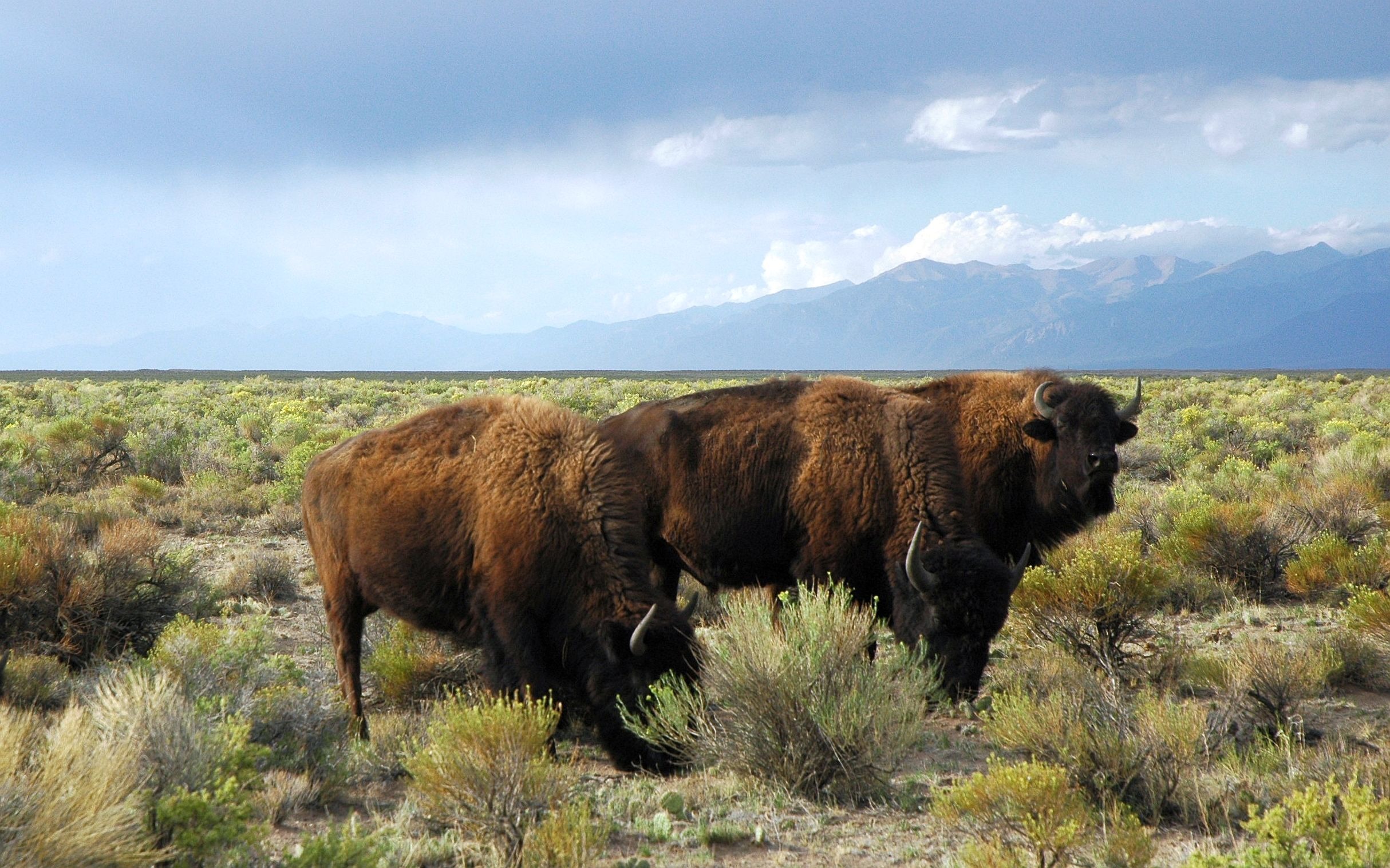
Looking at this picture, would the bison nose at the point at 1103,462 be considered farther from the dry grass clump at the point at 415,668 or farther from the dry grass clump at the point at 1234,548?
the dry grass clump at the point at 415,668

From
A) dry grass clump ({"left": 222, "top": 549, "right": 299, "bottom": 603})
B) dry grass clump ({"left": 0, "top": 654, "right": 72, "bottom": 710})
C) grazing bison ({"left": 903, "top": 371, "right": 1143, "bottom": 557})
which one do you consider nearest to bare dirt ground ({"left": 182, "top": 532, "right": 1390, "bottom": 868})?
dry grass clump ({"left": 0, "top": 654, "right": 72, "bottom": 710})

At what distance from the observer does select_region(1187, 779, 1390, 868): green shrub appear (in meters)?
3.23

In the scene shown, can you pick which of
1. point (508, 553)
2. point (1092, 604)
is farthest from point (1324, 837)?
point (508, 553)

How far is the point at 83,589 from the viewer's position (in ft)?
22.5

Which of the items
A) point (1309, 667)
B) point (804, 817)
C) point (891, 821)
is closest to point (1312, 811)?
point (891, 821)

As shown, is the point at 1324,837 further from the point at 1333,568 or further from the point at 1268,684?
the point at 1333,568

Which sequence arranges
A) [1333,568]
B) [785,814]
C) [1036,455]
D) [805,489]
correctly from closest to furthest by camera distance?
[785,814]
[805,489]
[1036,455]
[1333,568]

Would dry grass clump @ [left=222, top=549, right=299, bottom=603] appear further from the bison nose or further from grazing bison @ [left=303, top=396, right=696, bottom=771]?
the bison nose

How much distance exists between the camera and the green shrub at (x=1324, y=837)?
10.6 ft

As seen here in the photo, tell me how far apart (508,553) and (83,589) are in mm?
3702

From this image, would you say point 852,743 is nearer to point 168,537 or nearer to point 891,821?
point 891,821

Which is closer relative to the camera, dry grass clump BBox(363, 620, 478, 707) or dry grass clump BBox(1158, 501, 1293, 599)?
dry grass clump BBox(363, 620, 478, 707)

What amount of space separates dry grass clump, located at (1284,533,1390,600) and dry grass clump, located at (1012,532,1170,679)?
2.83 m

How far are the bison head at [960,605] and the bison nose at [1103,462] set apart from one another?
1667 millimetres
